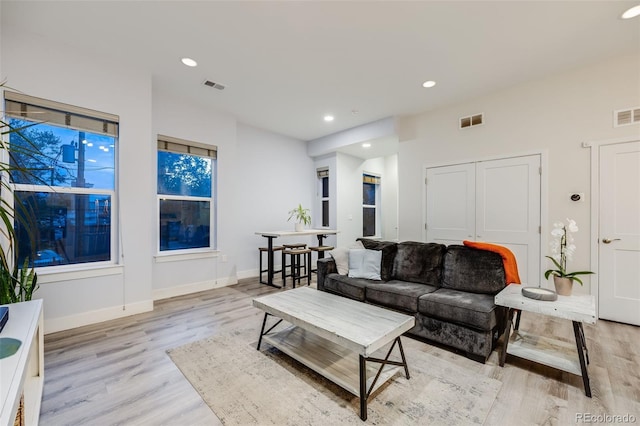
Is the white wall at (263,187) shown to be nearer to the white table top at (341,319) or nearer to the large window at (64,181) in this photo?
the large window at (64,181)

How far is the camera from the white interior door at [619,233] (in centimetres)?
294

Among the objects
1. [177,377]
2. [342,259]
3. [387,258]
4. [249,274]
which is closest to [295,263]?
[249,274]

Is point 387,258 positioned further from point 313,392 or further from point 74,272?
point 74,272

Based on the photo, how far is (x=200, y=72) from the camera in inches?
128

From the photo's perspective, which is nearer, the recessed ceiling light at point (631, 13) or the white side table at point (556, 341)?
the white side table at point (556, 341)

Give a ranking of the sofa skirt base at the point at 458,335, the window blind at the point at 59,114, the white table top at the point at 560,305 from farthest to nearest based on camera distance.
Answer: the window blind at the point at 59,114 → the sofa skirt base at the point at 458,335 → the white table top at the point at 560,305

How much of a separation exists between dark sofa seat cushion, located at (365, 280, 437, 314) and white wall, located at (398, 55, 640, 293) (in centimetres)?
200

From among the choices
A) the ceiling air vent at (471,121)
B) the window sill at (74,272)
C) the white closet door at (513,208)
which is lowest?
the window sill at (74,272)

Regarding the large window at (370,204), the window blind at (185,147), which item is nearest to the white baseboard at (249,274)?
the window blind at (185,147)

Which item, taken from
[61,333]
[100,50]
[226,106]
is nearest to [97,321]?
[61,333]

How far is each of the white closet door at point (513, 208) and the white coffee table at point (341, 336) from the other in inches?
102

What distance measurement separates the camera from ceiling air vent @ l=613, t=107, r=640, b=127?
9.54 feet

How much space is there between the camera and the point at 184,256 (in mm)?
4094
